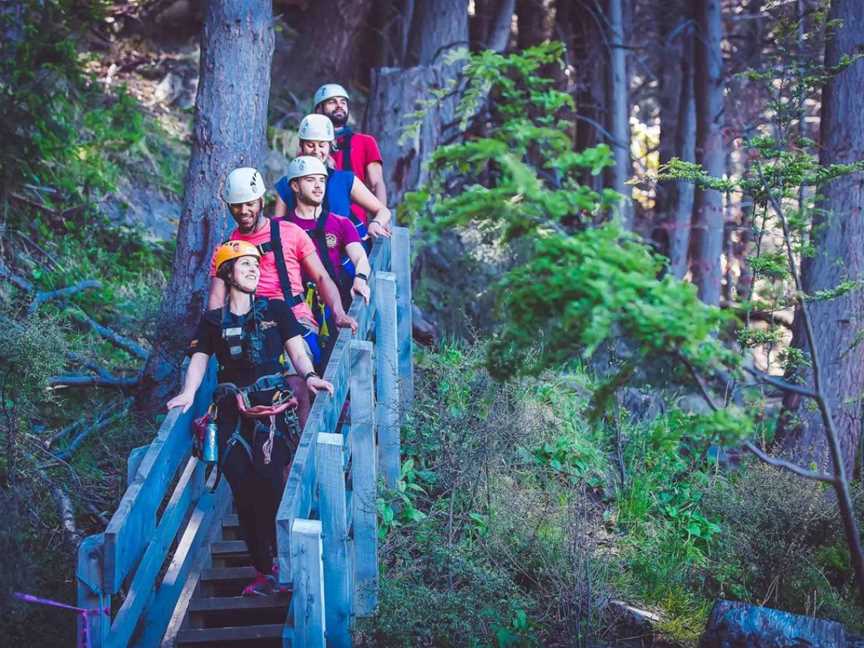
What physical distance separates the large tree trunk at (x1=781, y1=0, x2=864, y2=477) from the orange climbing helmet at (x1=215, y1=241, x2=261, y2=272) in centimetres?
608

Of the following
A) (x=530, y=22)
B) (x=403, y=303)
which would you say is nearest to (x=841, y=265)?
(x=403, y=303)

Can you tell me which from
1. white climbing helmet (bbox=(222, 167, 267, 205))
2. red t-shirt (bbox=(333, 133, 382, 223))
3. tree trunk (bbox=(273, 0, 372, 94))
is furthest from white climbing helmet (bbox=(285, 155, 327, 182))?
tree trunk (bbox=(273, 0, 372, 94))

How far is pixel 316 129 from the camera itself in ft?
26.9

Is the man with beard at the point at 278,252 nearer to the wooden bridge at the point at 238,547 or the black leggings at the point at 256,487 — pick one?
the wooden bridge at the point at 238,547

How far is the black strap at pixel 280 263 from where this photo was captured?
284 inches

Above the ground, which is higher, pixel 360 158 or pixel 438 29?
pixel 438 29

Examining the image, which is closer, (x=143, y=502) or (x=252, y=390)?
(x=143, y=502)

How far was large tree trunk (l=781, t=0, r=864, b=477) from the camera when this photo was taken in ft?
34.6

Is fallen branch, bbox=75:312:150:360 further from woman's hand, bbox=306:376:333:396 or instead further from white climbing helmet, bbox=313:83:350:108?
woman's hand, bbox=306:376:333:396

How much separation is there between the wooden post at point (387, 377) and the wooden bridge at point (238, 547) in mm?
450

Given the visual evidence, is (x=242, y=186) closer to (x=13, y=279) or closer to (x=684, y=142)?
(x=13, y=279)

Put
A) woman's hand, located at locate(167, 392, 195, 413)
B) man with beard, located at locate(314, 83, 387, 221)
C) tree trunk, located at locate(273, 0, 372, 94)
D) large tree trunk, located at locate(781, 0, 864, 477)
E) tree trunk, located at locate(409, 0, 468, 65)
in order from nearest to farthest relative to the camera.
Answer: woman's hand, located at locate(167, 392, 195, 413), man with beard, located at locate(314, 83, 387, 221), large tree trunk, located at locate(781, 0, 864, 477), tree trunk, located at locate(409, 0, 468, 65), tree trunk, located at locate(273, 0, 372, 94)

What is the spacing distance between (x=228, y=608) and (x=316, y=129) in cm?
359

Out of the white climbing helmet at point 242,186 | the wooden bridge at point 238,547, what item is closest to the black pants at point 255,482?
the wooden bridge at point 238,547
